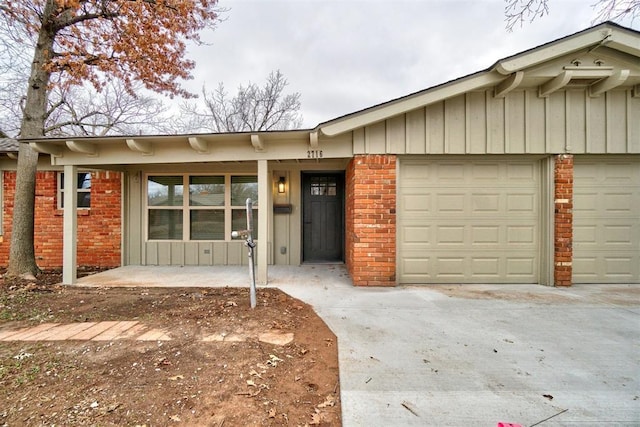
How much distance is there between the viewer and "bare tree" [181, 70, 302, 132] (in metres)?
14.8

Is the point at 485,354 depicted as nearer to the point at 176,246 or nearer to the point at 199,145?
the point at 199,145

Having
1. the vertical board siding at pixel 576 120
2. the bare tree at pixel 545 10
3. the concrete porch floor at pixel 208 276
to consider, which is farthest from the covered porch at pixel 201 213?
the vertical board siding at pixel 576 120

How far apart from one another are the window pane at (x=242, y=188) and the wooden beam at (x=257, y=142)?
1.98m

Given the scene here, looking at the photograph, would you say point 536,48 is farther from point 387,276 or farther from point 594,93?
point 387,276

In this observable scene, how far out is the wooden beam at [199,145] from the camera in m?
4.42

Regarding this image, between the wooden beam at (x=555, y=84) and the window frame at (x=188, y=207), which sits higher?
the wooden beam at (x=555, y=84)

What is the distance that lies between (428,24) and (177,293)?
9.61 meters

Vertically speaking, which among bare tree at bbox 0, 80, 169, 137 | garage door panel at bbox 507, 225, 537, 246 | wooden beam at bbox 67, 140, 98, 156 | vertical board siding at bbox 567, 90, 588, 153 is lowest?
garage door panel at bbox 507, 225, 537, 246

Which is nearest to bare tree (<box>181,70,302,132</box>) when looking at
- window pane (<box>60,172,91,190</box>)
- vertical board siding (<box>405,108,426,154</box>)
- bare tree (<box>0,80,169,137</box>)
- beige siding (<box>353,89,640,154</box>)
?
bare tree (<box>0,80,169,137</box>)

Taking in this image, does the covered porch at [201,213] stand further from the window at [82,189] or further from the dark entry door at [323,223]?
the window at [82,189]

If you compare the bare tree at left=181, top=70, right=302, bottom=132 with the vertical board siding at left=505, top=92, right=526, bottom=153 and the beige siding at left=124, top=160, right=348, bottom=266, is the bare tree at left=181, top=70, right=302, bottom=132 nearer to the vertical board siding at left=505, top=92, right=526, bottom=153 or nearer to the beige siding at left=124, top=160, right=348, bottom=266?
the beige siding at left=124, top=160, right=348, bottom=266

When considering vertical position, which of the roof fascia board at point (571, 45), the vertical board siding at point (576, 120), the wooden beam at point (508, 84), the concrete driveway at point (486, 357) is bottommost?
the concrete driveway at point (486, 357)

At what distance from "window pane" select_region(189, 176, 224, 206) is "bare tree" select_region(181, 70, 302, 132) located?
9273 millimetres

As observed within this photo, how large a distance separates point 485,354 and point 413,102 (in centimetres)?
345
